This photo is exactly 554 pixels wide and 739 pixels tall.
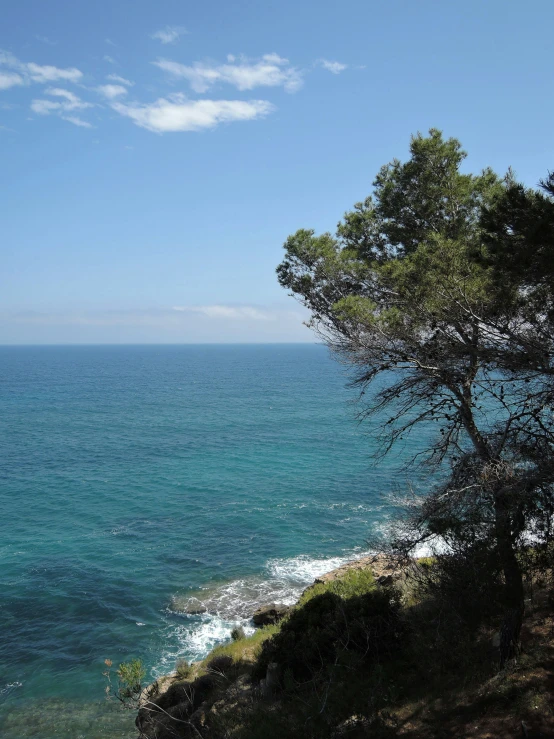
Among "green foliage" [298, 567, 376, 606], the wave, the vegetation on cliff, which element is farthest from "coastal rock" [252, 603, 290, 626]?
the vegetation on cliff

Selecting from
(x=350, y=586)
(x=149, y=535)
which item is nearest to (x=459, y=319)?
(x=350, y=586)

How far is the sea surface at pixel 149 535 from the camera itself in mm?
19797

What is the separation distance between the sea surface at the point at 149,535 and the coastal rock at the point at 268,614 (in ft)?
3.06

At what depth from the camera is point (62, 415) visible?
221 feet

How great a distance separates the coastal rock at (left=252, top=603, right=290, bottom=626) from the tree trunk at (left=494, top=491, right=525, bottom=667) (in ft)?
41.0

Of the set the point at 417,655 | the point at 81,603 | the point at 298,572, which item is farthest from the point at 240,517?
the point at 417,655

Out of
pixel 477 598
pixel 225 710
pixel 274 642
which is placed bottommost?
pixel 225 710

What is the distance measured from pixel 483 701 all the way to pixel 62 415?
67110 millimetres

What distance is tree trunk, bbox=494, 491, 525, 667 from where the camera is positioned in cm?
891

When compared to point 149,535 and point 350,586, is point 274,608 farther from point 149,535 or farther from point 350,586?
point 149,535

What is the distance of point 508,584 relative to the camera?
30.4ft

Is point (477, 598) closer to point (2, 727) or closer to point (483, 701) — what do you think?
point (483, 701)

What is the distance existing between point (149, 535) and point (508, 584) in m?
25.2

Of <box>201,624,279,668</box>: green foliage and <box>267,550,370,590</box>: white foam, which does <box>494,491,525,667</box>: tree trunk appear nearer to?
<box>201,624,279,668</box>: green foliage
